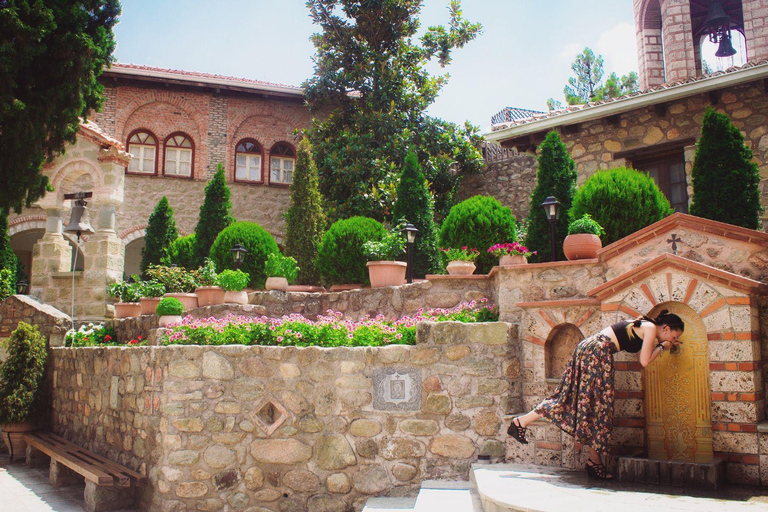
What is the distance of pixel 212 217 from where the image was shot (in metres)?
16.1

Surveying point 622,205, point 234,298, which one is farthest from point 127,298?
point 622,205

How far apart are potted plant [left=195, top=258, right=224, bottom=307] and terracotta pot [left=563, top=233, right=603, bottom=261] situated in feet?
20.0

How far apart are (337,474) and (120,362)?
3.42 meters

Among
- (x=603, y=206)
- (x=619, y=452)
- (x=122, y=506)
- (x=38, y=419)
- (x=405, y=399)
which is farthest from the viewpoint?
(x=38, y=419)

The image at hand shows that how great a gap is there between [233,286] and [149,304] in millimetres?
1954

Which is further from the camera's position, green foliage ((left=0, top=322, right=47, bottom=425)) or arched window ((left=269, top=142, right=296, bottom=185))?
arched window ((left=269, top=142, right=296, bottom=185))

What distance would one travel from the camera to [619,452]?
548cm

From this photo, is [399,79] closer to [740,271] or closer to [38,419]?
[38,419]

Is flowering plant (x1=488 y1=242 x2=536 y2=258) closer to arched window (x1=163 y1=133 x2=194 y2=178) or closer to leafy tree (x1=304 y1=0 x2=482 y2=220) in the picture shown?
leafy tree (x1=304 y1=0 x2=482 y2=220)

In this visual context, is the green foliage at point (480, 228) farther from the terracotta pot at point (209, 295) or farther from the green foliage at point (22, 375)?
the green foliage at point (22, 375)

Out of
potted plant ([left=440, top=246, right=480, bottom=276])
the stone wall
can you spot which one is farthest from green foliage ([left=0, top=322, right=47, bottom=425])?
potted plant ([left=440, top=246, right=480, bottom=276])

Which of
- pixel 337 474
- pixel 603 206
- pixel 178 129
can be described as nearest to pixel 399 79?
pixel 178 129

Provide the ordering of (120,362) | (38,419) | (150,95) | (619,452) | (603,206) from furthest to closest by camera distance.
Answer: (150,95), (38,419), (603,206), (120,362), (619,452)

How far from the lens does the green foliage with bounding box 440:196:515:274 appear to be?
412 inches
